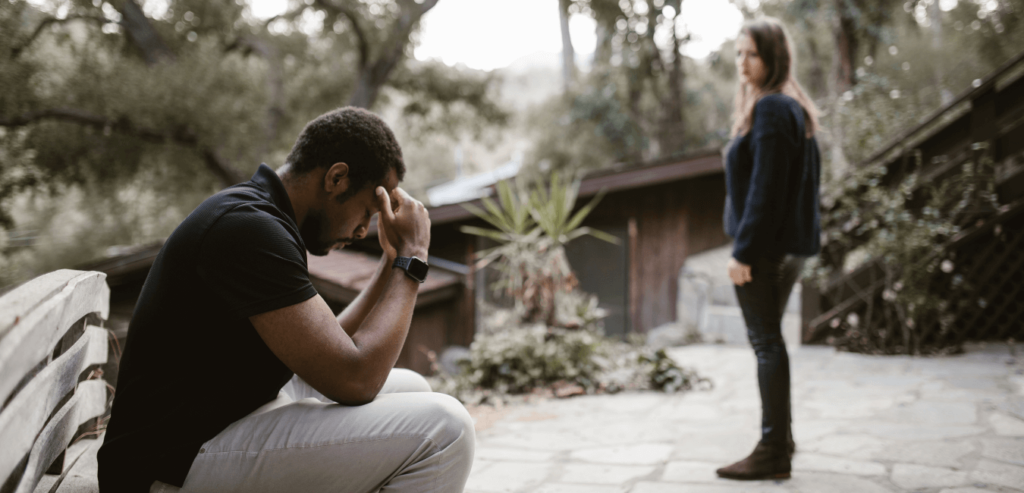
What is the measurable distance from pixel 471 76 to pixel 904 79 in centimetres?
1372

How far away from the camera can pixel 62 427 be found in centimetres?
142

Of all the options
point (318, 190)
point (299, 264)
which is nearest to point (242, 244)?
point (299, 264)

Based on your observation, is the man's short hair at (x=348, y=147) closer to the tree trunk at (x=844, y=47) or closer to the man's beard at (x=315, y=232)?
the man's beard at (x=315, y=232)

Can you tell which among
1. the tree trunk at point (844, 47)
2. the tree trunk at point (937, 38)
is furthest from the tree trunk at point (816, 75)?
the tree trunk at point (844, 47)

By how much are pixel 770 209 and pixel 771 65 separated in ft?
1.98

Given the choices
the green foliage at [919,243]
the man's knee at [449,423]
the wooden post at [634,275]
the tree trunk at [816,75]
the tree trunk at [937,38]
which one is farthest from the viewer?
the tree trunk at [937,38]

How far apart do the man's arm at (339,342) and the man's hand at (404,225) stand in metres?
0.13

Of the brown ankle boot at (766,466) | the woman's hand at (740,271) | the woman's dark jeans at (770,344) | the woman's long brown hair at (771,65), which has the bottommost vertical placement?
the brown ankle boot at (766,466)

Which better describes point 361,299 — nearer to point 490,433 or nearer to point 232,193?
point 232,193

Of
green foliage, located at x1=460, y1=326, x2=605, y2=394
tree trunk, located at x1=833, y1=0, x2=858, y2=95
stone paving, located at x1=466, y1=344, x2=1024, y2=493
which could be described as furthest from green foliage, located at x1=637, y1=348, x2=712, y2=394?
tree trunk, located at x1=833, y1=0, x2=858, y2=95

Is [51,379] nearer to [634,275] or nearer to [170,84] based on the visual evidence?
[634,275]

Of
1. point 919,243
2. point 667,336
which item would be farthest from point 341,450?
point 667,336

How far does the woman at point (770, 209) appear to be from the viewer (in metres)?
2.36

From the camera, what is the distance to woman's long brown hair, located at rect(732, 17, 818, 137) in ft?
8.13
